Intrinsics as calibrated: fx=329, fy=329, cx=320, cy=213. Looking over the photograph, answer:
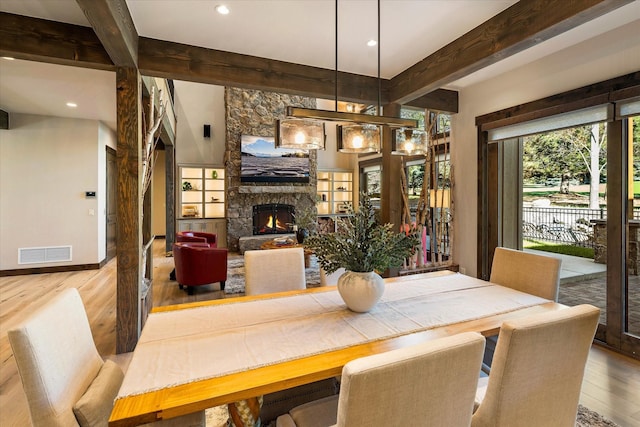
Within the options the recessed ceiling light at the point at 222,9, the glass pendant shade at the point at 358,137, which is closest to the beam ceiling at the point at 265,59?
the recessed ceiling light at the point at 222,9

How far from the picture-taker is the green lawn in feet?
10.9

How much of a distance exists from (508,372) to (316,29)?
8.48 feet

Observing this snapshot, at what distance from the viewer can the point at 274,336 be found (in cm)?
148

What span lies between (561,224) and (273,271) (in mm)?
3166

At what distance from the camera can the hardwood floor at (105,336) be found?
2.07m

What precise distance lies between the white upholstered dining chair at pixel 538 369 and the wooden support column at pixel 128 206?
266cm

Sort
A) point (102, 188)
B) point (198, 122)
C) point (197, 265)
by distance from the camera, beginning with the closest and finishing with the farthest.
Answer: point (197, 265), point (102, 188), point (198, 122)

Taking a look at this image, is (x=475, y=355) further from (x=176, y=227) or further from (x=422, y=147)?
(x=176, y=227)

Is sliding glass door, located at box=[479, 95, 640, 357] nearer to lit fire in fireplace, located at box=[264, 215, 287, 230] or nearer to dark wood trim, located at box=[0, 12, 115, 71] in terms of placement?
dark wood trim, located at box=[0, 12, 115, 71]

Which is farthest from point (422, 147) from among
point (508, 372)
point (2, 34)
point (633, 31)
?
point (2, 34)

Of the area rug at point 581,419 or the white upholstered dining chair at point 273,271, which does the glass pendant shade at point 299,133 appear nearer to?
the white upholstered dining chair at point 273,271

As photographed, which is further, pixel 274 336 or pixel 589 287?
pixel 589 287

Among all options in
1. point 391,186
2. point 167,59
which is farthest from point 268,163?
point 167,59

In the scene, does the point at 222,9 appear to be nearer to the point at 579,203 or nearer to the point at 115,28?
the point at 115,28
